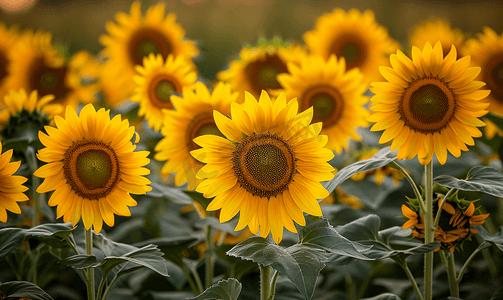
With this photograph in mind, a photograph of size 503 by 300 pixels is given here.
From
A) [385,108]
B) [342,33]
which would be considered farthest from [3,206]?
[342,33]

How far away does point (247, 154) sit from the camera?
0.96 metres

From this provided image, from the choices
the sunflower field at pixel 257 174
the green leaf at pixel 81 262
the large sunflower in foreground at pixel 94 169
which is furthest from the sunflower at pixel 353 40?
the green leaf at pixel 81 262

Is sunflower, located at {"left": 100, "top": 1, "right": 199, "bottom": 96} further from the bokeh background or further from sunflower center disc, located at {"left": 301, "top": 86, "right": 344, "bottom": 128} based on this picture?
the bokeh background

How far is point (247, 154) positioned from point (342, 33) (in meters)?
1.79

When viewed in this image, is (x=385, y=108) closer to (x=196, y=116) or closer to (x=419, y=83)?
(x=419, y=83)

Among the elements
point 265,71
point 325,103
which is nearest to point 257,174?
point 325,103

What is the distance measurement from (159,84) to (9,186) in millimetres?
858

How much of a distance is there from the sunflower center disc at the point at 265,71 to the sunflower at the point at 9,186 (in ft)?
4.18

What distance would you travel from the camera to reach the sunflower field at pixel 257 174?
954 millimetres

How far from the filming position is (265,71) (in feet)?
6.72

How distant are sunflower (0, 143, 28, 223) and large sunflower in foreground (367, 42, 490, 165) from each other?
85 cm

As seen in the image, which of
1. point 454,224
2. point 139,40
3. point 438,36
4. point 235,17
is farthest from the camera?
point 235,17

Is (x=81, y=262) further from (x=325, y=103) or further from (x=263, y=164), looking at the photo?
(x=325, y=103)

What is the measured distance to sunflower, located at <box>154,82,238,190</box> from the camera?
1.35 metres
